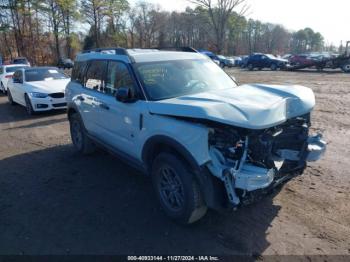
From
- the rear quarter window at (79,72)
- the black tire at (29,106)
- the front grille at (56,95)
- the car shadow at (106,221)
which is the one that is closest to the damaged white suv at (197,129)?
the car shadow at (106,221)

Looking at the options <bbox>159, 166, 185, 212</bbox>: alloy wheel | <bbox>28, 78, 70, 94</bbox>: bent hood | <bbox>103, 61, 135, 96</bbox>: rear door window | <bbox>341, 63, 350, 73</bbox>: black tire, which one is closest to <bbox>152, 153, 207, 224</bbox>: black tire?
A: <bbox>159, 166, 185, 212</bbox>: alloy wheel

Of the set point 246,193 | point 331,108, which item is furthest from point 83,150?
point 331,108

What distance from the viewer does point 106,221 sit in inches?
149

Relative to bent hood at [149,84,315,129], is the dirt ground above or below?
below

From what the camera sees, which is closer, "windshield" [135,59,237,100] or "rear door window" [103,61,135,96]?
"windshield" [135,59,237,100]

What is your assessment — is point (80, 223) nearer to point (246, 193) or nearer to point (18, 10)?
point (246, 193)

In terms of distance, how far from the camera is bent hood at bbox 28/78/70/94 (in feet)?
33.6

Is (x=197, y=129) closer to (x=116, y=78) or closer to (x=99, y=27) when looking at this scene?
(x=116, y=78)

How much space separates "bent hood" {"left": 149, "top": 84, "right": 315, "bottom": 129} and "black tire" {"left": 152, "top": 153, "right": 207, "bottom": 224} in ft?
1.93

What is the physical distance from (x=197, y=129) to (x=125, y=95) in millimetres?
1201

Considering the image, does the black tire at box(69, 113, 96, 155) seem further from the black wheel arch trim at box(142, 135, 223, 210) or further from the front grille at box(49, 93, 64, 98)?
the front grille at box(49, 93, 64, 98)

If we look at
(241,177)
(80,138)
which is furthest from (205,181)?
(80,138)

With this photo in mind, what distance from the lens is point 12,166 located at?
5.80 m

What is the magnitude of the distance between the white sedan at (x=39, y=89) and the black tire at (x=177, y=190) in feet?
24.8
